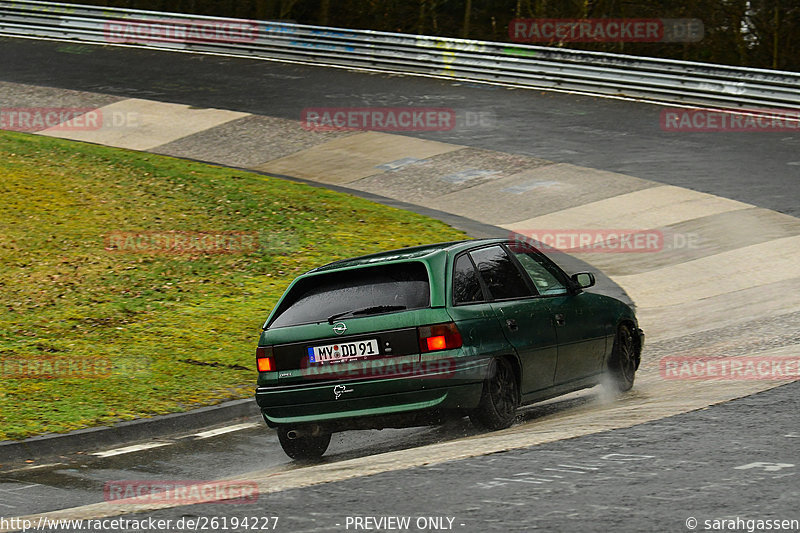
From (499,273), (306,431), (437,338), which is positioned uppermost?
(499,273)

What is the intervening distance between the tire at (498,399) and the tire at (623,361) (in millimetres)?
1575

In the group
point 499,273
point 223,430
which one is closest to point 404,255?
point 499,273

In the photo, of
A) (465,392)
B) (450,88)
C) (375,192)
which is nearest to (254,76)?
(450,88)

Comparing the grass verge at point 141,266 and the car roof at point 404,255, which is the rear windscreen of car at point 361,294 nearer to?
the car roof at point 404,255

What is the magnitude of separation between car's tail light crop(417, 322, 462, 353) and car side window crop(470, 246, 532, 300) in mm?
749

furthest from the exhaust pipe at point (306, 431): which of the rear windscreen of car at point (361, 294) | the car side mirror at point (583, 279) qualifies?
the car side mirror at point (583, 279)

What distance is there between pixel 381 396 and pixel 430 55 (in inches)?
814

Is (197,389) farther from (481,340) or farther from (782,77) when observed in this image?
(782,77)

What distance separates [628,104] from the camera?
24.5 meters

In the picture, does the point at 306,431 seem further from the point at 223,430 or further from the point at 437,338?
the point at 223,430

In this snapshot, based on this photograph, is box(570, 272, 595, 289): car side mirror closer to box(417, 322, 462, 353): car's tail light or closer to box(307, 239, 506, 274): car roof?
box(307, 239, 506, 274): car roof

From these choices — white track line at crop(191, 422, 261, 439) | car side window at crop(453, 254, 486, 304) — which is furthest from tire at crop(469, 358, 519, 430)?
white track line at crop(191, 422, 261, 439)

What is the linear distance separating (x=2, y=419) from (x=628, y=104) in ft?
58.7

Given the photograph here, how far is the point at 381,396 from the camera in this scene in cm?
778
